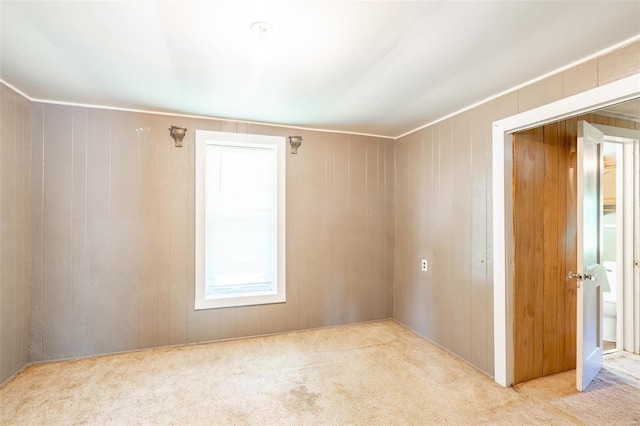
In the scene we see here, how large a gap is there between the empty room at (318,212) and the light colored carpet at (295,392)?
2 centimetres

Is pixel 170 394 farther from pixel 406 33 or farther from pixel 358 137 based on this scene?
pixel 358 137

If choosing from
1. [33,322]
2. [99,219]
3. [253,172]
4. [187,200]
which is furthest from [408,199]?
[33,322]

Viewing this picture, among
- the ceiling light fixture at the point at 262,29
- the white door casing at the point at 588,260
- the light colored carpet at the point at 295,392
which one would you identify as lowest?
the light colored carpet at the point at 295,392

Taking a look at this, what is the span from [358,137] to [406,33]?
2068 mm

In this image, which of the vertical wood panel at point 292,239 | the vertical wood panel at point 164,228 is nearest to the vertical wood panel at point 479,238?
the vertical wood panel at point 292,239

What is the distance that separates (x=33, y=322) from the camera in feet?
8.70

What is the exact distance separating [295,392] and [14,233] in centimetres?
254

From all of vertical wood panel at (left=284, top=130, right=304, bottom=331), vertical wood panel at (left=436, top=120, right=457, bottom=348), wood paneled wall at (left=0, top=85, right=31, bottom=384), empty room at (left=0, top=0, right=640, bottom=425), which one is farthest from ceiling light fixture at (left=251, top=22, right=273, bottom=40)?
wood paneled wall at (left=0, top=85, right=31, bottom=384)

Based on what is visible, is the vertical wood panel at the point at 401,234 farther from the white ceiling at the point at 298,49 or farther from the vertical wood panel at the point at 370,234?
the white ceiling at the point at 298,49

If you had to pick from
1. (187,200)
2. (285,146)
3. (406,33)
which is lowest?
(187,200)

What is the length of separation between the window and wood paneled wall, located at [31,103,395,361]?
0.10 metres

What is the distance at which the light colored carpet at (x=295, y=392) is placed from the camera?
6.48ft

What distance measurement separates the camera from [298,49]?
179 cm

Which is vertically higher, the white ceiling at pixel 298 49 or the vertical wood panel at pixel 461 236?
the white ceiling at pixel 298 49
